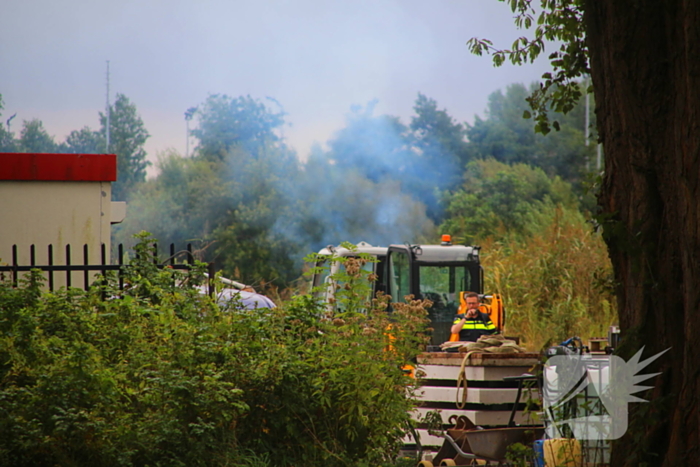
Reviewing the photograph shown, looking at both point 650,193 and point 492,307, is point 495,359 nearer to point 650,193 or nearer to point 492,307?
point 650,193

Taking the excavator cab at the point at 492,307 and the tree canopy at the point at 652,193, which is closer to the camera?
the tree canopy at the point at 652,193

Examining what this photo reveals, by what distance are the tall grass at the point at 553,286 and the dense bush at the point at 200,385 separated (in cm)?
1213

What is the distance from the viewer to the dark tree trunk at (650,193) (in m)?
3.52

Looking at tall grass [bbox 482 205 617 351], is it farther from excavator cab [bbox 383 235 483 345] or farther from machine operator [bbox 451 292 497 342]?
machine operator [bbox 451 292 497 342]

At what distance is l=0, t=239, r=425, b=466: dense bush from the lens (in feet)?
15.4

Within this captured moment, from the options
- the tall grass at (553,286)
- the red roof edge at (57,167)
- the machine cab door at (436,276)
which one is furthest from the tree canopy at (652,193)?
the tall grass at (553,286)

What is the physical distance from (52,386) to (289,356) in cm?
152

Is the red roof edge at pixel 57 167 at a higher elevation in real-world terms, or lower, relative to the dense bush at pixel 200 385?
higher

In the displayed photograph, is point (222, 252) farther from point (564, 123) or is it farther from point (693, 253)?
point (693, 253)

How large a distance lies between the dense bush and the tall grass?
1213 centimetres

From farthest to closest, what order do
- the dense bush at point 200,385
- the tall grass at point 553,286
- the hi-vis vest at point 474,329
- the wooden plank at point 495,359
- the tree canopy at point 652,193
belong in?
1. the tall grass at point 553,286
2. the hi-vis vest at point 474,329
3. the wooden plank at point 495,359
4. the dense bush at point 200,385
5. the tree canopy at point 652,193

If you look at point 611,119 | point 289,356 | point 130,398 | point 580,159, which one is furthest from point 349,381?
point 580,159

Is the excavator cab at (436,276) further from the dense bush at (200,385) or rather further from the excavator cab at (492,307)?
the dense bush at (200,385)

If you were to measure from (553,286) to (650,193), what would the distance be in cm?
1625
